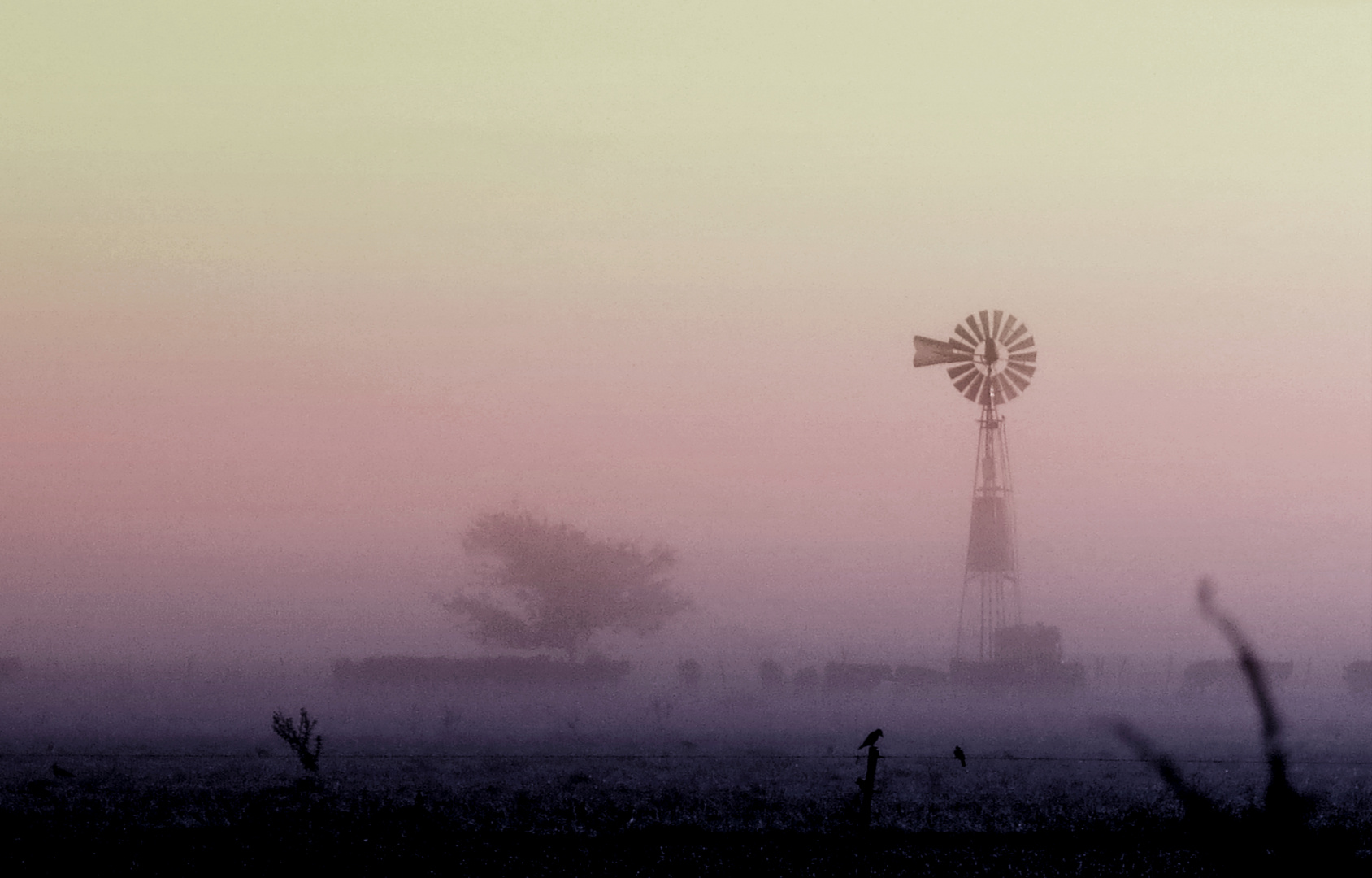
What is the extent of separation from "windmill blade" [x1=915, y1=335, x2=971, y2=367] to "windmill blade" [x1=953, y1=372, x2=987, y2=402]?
79 centimetres

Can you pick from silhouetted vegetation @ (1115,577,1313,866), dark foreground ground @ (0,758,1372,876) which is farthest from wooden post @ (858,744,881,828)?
silhouetted vegetation @ (1115,577,1313,866)

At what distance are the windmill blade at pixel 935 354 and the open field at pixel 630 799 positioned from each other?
52.5ft

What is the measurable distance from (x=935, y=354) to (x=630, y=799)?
114 feet

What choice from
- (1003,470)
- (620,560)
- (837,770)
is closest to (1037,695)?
(1003,470)

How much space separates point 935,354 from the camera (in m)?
57.9

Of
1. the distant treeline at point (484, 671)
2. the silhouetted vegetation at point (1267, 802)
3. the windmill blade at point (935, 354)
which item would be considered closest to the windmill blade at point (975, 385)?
the windmill blade at point (935, 354)

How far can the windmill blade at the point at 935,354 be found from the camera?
57.1m

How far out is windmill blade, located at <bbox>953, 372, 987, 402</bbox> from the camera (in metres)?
55.8

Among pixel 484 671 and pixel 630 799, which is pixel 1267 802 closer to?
pixel 630 799

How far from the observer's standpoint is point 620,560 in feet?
225

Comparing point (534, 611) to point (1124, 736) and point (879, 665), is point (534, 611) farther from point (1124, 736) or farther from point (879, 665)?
point (1124, 736)

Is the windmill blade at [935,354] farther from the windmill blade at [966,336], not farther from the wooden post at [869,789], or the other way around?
the wooden post at [869,789]

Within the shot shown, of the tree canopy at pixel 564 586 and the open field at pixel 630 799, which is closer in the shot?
the open field at pixel 630 799

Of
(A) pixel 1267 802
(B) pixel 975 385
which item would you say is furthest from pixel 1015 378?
(A) pixel 1267 802
